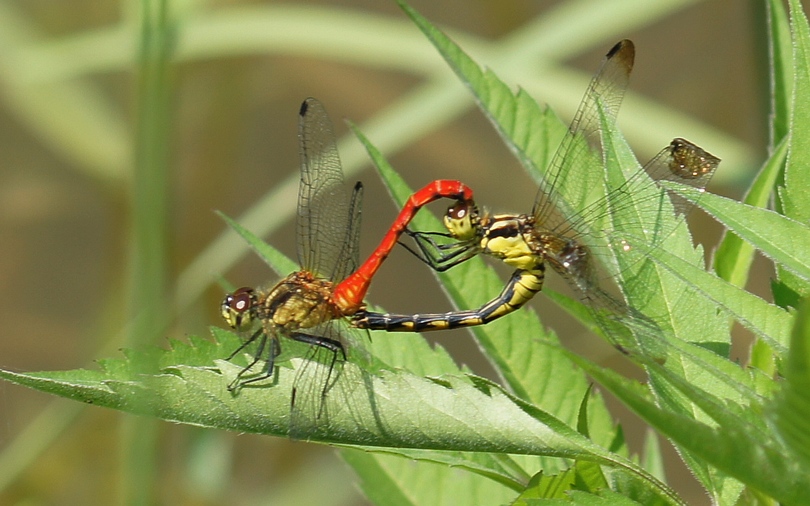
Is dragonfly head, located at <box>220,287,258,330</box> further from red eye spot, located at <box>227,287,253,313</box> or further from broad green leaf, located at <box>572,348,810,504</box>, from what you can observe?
broad green leaf, located at <box>572,348,810,504</box>

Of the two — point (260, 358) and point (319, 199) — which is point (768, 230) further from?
point (319, 199)

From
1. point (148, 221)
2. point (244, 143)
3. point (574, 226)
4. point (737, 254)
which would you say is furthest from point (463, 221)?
point (244, 143)

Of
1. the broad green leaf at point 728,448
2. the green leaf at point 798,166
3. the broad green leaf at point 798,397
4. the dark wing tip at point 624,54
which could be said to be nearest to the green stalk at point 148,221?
the broad green leaf at point 728,448

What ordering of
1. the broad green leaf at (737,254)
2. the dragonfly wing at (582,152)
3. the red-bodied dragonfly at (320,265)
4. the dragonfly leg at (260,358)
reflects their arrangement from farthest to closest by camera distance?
1. the red-bodied dragonfly at (320,265)
2. the dragonfly wing at (582,152)
3. the broad green leaf at (737,254)
4. the dragonfly leg at (260,358)

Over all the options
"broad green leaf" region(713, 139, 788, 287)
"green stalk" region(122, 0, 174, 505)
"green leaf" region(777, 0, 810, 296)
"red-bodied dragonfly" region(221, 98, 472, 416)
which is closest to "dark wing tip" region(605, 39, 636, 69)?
"red-bodied dragonfly" region(221, 98, 472, 416)

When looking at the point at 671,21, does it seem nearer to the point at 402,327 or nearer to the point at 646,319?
the point at 402,327

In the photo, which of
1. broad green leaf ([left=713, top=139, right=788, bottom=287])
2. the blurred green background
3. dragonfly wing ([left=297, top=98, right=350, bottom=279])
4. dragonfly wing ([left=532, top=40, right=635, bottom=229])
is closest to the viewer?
broad green leaf ([left=713, top=139, right=788, bottom=287])

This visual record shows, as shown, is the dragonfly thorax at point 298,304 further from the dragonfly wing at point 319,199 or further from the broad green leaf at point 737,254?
the broad green leaf at point 737,254
